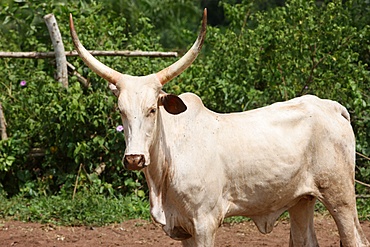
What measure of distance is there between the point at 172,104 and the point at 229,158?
0.59m

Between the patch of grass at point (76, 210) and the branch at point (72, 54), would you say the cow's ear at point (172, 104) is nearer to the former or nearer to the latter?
the patch of grass at point (76, 210)

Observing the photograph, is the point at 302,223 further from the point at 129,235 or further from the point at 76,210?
the point at 76,210

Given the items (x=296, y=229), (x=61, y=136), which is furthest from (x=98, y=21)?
(x=296, y=229)

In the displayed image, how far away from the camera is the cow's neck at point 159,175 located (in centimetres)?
516

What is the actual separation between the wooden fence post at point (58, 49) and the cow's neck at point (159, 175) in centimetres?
330

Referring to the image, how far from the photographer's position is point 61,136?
826 centimetres

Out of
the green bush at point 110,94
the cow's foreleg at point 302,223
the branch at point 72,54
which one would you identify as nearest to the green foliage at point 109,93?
the green bush at point 110,94

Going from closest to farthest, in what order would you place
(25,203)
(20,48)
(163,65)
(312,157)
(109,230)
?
(312,157), (109,230), (25,203), (163,65), (20,48)

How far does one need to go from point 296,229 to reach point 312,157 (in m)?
0.62

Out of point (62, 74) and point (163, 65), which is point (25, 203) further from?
point (163, 65)

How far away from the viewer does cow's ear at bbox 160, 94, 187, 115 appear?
16.5ft

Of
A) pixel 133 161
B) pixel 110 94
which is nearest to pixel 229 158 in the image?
pixel 133 161

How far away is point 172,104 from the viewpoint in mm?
5051

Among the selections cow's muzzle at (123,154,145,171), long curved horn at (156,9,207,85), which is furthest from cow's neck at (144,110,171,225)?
cow's muzzle at (123,154,145,171)
